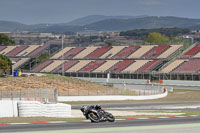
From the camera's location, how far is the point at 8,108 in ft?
122

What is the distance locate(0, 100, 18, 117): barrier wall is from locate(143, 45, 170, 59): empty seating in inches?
3467

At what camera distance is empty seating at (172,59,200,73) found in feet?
347

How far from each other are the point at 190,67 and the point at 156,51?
19.6m

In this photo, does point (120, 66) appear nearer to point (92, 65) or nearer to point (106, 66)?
point (106, 66)

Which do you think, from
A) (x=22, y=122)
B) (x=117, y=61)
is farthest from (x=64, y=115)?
(x=117, y=61)

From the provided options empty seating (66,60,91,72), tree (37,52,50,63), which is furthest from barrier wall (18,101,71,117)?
tree (37,52,50,63)

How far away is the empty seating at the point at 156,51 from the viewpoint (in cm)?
12431

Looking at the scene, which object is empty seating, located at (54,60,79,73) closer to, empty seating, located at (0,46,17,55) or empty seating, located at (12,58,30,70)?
empty seating, located at (12,58,30,70)

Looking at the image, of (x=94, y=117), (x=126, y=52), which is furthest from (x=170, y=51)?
(x=94, y=117)

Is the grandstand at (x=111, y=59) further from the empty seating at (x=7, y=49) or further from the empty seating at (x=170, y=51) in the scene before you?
the empty seating at (x=7, y=49)

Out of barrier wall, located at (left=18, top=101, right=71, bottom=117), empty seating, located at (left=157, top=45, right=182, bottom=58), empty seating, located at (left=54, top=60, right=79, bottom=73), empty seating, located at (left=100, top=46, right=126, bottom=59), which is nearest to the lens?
barrier wall, located at (left=18, top=101, right=71, bottom=117)

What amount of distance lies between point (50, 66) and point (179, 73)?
44180mm

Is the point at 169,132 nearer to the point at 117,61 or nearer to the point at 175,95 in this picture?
the point at 175,95

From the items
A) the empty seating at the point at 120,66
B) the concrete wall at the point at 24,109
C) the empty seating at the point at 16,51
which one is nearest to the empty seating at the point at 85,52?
the empty seating at the point at 120,66
